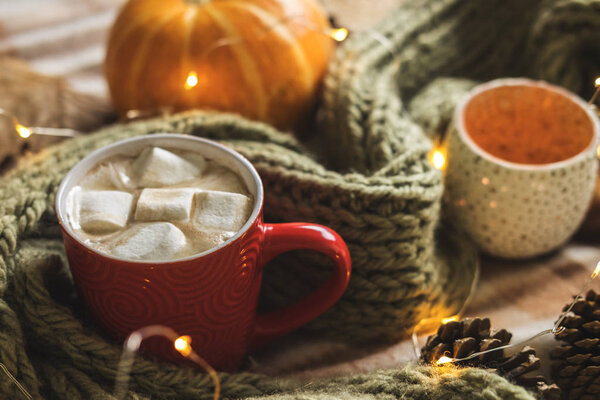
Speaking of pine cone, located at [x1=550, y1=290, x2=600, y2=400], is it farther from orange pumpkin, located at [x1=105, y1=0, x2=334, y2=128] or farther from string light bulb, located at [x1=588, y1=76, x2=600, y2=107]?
orange pumpkin, located at [x1=105, y1=0, x2=334, y2=128]

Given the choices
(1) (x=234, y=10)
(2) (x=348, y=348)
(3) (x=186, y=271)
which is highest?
(1) (x=234, y=10)

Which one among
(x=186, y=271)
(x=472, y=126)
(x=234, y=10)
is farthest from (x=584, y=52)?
(x=186, y=271)

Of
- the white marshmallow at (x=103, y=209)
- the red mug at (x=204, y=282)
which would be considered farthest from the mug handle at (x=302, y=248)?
the white marshmallow at (x=103, y=209)

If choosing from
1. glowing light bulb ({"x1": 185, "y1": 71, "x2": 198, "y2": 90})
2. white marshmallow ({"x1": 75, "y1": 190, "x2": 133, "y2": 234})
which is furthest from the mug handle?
glowing light bulb ({"x1": 185, "y1": 71, "x2": 198, "y2": 90})

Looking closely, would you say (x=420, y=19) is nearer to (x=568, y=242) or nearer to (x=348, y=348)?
(x=568, y=242)

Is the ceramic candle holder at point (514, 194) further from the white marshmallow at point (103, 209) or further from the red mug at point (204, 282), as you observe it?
the white marshmallow at point (103, 209)

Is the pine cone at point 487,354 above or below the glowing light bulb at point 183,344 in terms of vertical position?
above
